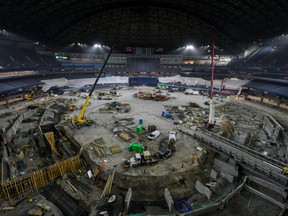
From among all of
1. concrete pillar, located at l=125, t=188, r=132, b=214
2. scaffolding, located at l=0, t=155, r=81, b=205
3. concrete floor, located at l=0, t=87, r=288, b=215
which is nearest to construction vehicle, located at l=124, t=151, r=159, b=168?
concrete floor, located at l=0, t=87, r=288, b=215

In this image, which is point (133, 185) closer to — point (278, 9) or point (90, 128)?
point (90, 128)

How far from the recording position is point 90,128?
33156mm

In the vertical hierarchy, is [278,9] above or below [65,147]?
above

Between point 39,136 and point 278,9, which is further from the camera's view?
point 278,9

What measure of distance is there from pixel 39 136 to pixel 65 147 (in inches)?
238

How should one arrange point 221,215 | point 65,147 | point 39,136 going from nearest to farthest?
point 221,215 < point 65,147 < point 39,136

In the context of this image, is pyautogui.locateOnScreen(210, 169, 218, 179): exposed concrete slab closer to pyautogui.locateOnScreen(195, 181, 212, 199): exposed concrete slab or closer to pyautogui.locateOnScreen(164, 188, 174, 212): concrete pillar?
pyautogui.locateOnScreen(195, 181, 212, 199): exposed concrete slab

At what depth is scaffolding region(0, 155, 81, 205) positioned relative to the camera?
58.3 ft

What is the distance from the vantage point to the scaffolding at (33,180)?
17.8 m

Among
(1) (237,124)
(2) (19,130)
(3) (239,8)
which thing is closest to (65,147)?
(2) (19,130)

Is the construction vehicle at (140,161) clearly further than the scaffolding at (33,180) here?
Yes

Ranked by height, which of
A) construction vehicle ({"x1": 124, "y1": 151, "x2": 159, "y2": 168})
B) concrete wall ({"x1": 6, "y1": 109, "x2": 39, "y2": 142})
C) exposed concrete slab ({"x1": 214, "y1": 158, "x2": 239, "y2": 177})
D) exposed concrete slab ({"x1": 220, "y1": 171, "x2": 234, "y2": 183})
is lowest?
exposed concrete slab ({"x1": 220, "y1": 171, "x2": 234, "y2": 183})

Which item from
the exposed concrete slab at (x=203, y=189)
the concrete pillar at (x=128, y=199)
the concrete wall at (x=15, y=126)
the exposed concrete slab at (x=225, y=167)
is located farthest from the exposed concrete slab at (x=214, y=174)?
the concrete wall at (x=15, y=126)

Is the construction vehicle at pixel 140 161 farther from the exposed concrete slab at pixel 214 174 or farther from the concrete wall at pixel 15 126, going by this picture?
the concrete wall at pixel 15 126
